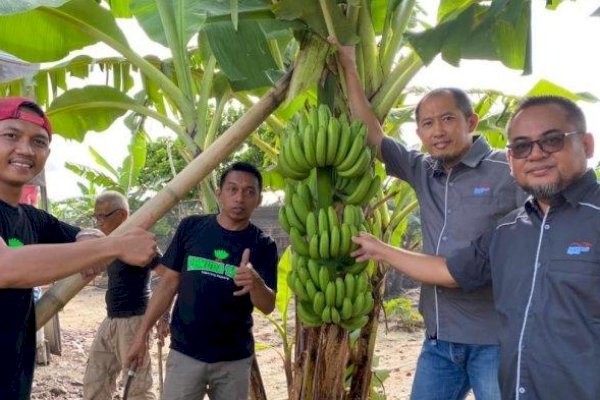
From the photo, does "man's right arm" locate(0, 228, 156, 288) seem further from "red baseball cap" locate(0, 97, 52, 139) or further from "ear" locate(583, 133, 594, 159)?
"ear" locate(583, 133, 594, 159)

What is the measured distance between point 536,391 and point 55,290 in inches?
55.6

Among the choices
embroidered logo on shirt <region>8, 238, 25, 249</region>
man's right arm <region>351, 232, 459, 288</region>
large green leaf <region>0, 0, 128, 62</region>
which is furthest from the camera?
large green leaf <region>0, 0, 128, 62</region>

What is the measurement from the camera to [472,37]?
6.83 ft

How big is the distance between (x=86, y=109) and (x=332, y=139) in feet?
5.52

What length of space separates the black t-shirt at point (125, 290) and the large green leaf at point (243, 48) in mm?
1704

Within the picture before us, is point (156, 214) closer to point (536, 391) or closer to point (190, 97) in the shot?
point (190, 97)

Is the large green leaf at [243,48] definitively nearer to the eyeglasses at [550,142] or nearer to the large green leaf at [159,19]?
the large green leaf at [159,19]

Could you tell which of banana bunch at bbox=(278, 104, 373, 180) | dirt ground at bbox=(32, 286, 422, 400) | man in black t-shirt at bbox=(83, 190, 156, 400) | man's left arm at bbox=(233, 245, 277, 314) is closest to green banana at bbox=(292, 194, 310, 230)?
banana bunch at bbox=(278, 104, 373, 180)

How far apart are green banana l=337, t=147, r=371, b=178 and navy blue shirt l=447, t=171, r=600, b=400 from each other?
56 cm

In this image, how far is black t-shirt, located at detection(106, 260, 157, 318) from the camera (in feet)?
11.6

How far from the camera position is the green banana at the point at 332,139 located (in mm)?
1997

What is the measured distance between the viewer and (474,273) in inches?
73.5

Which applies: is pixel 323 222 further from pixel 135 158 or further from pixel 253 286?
pixel 135 158

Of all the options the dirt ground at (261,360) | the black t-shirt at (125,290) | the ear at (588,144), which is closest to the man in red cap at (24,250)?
the ear at (588,144)
